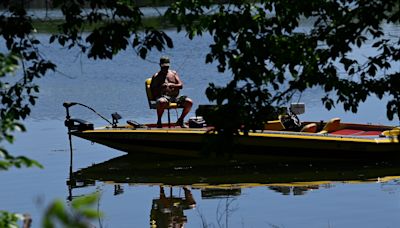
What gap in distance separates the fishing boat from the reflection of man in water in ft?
4.13

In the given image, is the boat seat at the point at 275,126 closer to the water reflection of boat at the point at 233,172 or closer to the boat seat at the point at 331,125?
the water reflection of boat at the point at 233,172

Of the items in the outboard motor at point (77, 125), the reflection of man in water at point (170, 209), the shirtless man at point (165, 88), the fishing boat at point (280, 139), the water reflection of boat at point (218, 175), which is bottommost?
the reflection of man in water at point (170, 209)

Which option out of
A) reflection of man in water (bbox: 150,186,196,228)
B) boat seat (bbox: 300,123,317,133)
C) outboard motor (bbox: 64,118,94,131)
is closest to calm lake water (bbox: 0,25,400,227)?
reflection of man in water (bbox: 150,186,196,228)

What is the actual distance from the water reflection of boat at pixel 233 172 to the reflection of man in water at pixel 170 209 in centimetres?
70

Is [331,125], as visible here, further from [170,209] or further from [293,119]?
[170,209]

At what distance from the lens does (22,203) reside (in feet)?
44.2

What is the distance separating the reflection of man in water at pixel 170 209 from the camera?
40.2 feet

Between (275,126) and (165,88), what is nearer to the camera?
(275,126)

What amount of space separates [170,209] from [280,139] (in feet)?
10.1

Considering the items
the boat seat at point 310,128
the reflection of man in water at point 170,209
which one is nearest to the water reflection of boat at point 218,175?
the reflection of man in water at point 170,209

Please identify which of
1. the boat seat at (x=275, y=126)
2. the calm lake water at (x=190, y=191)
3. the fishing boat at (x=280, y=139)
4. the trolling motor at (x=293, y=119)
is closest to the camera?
the calm lake water at (x=190, y=191)

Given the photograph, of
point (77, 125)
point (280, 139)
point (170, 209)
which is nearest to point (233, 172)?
point (280, 139)

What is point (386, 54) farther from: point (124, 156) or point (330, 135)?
point (124, 156)

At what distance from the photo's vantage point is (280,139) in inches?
616
